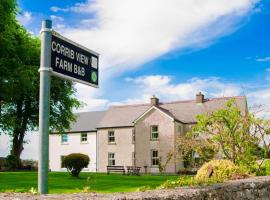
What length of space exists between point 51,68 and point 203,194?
2.78 meters

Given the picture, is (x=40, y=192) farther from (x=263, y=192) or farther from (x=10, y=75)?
(x=10, y=75)

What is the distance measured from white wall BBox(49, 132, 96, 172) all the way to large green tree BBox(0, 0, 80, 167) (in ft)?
29.7

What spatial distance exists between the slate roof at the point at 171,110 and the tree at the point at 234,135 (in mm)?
33655

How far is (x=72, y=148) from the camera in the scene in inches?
2419

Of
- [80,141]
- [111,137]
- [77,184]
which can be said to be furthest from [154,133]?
[77,184]

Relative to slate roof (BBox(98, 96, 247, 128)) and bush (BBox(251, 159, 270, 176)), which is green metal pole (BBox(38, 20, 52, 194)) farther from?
slate roof (BBox(98, 96, 247, 128))

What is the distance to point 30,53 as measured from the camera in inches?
1751

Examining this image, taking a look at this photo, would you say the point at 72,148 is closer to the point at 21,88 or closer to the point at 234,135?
the point at 21,88

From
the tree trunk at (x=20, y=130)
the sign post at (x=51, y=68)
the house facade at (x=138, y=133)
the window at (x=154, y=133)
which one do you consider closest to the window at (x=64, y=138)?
the house facade at (x=138, y=133)

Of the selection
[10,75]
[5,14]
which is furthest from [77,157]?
[5,14]

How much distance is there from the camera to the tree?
1773cm

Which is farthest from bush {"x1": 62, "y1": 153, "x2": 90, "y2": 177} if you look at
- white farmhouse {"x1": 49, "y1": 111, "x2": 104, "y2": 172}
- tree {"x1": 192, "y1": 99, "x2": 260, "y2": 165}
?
white farmhouse {"x1": 49, "y1": 111, "x2": 104, "y2": 172}

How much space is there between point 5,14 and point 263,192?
3270 cm

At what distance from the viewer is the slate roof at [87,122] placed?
60781 millimetres
